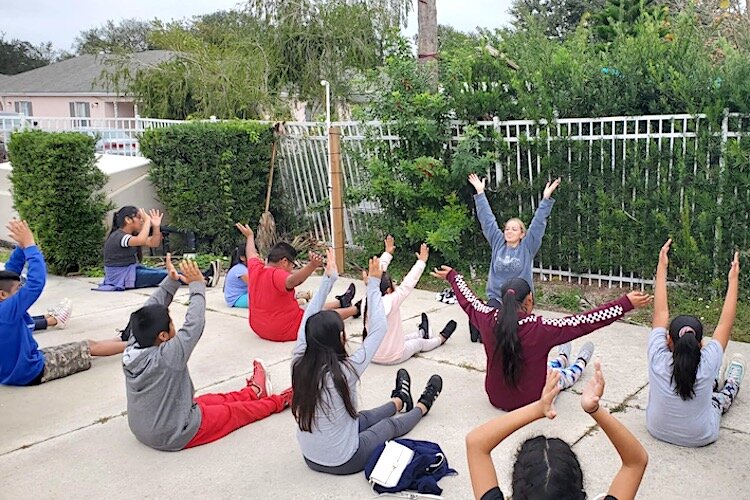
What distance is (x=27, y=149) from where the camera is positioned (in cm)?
860

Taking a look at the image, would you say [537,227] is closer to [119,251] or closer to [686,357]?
[686,357]

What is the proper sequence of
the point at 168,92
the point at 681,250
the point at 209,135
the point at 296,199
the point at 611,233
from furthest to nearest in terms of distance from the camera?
the point at 168,92 → the point at 296,199 → the point at 209,135 → the point at 611,233 → the point at 681,250

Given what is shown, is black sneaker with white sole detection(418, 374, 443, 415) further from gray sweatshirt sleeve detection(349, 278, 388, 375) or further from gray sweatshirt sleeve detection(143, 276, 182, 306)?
gray sweatshirt sleeve detection(143, 276, 182, 306)

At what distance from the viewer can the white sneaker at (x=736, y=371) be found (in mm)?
4633

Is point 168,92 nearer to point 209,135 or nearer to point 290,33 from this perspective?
point 290,33

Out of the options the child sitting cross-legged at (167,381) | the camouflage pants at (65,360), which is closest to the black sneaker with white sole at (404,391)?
the child sitting cross-legged at (167,381)

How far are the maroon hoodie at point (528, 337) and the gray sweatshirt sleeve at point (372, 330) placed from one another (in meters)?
0.64

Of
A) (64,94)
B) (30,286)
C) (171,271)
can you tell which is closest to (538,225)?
(171,271)

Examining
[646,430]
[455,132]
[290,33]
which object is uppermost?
[290,33]

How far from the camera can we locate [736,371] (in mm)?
4680

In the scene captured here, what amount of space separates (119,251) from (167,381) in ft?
15.1

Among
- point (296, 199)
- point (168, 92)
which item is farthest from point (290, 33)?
point (296, 199)

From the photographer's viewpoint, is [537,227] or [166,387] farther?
[537,227]

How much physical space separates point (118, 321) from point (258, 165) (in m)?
3.78
